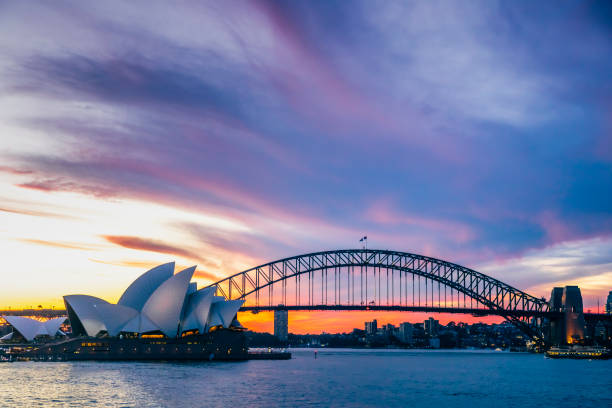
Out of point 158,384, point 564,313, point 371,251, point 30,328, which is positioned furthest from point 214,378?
point 564,313

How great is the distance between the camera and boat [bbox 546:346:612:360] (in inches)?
4414

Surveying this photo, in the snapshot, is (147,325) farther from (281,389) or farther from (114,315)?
(281,389)

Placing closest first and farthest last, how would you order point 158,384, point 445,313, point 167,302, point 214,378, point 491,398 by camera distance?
point 491,398 → point 158,384 → point 214,378 → point 167,302 → point 445,313

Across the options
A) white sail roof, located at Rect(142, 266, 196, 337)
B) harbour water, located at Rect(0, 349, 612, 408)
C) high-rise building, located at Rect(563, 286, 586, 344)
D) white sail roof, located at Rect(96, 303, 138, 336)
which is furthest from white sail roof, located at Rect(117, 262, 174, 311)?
high-rise building, located at Rect(563, 286, 586, 344)

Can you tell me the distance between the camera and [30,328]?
343 ft

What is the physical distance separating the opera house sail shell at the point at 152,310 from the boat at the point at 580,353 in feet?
210

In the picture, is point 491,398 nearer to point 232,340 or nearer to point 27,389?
point 27,389

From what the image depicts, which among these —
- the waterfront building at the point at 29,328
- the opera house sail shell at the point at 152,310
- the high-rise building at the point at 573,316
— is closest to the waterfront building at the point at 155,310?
the opera house sail shell at the point at 152,310

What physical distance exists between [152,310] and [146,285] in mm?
4039

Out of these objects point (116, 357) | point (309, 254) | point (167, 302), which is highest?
point (309, 254)

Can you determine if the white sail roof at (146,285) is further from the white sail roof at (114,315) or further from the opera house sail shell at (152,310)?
the white sail roof at (114,315)

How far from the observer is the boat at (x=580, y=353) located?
368 ft

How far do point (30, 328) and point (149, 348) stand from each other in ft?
92.3

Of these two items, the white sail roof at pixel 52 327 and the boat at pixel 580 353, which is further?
the boat at pixel 580 353
